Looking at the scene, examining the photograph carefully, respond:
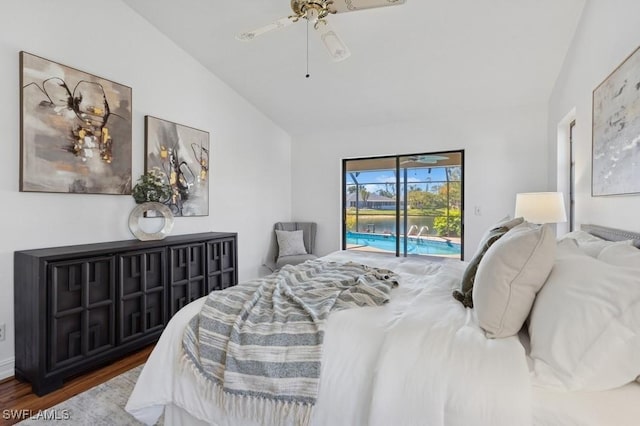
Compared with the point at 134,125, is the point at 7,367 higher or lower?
lower

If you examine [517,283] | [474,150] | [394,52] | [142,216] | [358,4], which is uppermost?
[394,52]

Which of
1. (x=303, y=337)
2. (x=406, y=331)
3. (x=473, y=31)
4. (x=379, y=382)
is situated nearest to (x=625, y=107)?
(x=473, y=31)

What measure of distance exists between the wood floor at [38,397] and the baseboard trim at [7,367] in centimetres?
4

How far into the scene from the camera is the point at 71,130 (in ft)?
8.27

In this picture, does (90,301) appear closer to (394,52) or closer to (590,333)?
(590,333)

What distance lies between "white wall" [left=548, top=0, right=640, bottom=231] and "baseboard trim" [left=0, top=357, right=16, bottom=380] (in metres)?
3.95

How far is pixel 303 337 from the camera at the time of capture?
1302 mm

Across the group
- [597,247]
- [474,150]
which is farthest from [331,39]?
[474,150]

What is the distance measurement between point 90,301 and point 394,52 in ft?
11.1

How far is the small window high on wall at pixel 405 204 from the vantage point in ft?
14.4

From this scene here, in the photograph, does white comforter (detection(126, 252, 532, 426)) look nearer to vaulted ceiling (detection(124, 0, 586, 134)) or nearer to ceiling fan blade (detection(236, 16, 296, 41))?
ceiling fan blade (detection(236, 16, 296, 41))

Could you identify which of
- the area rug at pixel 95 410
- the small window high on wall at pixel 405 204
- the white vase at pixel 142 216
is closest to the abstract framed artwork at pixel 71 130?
the white vase at pixel 142 216

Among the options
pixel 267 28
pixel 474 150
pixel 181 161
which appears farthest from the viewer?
pixel 474 150

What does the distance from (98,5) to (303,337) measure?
10.5ft
